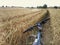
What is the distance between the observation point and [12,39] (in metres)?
13.8

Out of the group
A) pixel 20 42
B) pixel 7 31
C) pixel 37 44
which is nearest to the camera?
pixel 37 44

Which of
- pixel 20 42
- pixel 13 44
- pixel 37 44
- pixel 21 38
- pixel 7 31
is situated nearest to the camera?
pixel 37 44

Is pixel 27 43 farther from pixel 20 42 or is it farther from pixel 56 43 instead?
pixel 56 43

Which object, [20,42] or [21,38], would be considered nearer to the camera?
[20,42]

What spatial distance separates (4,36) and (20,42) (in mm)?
981

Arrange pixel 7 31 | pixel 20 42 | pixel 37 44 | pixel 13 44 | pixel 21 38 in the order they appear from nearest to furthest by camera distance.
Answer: pixel 37 44, pixel 13 44, pixel 20 42, pixel 21 38, pixel 7 31

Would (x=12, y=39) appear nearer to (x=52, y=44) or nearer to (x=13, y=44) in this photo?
(x=13, y=44)

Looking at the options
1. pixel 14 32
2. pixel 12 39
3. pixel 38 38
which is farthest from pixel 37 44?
pixel 14 32

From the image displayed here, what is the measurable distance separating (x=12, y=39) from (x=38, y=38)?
289cm

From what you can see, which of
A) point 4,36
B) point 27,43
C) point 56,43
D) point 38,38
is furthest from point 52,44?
point 38,38

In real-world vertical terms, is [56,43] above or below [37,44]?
below

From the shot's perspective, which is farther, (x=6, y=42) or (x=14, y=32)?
(x=14, y=32)

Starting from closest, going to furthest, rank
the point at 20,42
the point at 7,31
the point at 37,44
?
the point at 37,44 < the point at 20,42 < the point at 7,31

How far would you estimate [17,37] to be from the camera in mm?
14617
